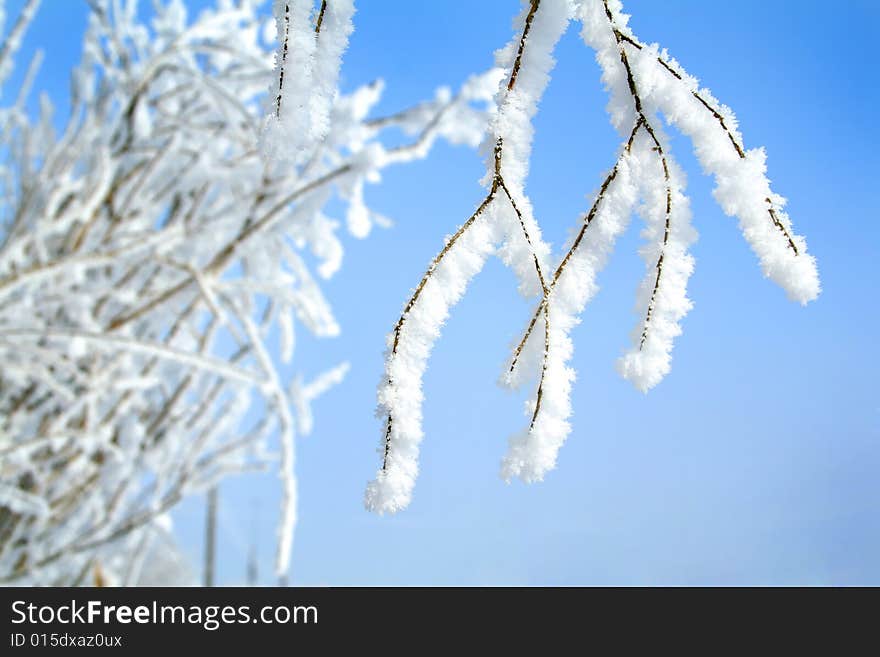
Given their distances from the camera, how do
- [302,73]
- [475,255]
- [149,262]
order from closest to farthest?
[302,73]
[475,255]
[149,262]

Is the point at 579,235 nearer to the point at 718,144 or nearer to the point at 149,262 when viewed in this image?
the point at 718,144

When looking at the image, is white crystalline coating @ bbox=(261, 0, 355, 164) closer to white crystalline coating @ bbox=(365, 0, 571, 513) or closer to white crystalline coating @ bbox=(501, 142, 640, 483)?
white crystalline coating @ bbox=(365, 0, 571, 513)

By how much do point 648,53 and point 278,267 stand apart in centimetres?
157

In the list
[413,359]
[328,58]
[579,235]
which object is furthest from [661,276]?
[328,58]

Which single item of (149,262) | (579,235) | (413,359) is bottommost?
(413,359)

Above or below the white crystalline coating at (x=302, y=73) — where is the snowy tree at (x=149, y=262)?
above

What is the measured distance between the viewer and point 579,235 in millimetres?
725

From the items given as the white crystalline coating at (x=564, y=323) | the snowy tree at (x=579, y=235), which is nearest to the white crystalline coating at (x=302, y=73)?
the snowy tree at (x=579, y=235)

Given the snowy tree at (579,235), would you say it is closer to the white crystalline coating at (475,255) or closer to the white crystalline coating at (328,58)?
the white crystalline coating at (475,255)

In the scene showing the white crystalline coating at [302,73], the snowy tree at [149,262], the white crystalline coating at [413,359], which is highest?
the snowy tree at [149,262]

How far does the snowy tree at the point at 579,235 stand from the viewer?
0.68 metres

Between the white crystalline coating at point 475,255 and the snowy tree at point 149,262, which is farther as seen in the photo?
the snowy tree at point 149,262

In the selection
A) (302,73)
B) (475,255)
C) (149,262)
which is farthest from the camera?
(149,262)

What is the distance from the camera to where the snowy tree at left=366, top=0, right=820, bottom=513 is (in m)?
0.68
